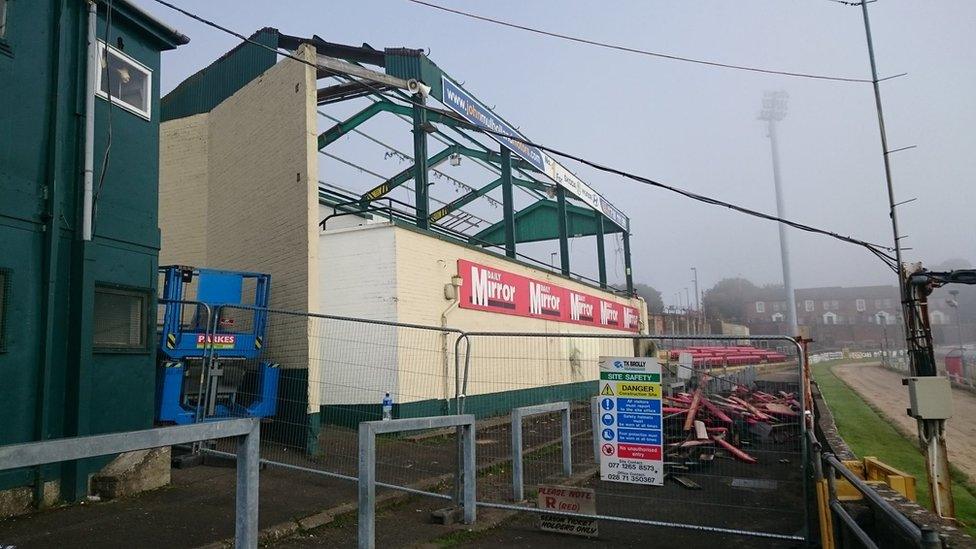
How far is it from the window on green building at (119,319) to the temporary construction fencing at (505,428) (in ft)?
4.20

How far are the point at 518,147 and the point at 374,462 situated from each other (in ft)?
45.6

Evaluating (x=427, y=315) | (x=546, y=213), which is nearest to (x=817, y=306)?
(x=546, y=213)

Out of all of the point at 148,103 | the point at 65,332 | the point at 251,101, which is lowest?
the point at 65,332

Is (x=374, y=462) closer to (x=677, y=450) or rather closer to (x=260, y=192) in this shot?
(x=677, y=450)

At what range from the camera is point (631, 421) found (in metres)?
6.53

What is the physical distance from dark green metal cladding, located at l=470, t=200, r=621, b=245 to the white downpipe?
19228mm

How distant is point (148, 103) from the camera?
8.02m

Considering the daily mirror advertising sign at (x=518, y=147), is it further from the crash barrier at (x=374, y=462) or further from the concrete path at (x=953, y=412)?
the concrete path at (x=953, y=412)

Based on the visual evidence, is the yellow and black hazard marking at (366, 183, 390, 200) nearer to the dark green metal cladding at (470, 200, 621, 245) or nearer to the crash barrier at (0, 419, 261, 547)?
the dark green metal cladding at (470, 200, 621, 245)

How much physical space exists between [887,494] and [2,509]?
24.9 feet

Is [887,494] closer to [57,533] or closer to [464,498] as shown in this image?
[464,498]

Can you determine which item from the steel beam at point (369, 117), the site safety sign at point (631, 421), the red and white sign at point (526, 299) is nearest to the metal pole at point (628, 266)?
the red and white sign at point (526, 299)

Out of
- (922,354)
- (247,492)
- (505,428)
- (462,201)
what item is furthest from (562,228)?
(247,492)

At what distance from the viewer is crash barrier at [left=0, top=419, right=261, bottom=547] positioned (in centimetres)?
262
